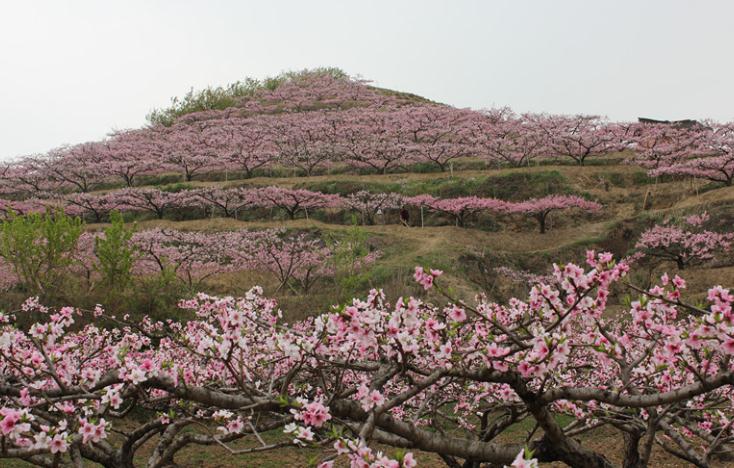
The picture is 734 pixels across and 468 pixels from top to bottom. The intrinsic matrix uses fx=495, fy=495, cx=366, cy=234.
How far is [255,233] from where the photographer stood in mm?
27938

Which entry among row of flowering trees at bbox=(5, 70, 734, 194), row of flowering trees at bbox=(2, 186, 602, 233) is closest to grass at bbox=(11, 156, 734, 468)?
row of flowering trees at bbox=(2, 186, 602, 233)

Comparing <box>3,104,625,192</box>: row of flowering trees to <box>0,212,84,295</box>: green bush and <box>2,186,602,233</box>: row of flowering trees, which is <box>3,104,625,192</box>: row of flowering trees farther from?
<box>0,212,84,295</box>: green bush

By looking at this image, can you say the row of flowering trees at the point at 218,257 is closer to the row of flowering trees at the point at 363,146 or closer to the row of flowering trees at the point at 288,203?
the row of flowering trees at the point at 288,203

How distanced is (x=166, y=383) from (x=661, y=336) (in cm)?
388

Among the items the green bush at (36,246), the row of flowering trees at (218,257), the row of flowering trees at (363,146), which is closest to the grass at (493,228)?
the row of flowering trees at (218,257)

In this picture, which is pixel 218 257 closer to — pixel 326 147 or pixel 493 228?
pixel 493 228

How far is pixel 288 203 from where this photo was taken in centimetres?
3297

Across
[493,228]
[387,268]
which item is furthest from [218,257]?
[493,228]

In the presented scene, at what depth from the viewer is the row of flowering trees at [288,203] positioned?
30359mm

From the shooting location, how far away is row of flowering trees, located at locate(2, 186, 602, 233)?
3036cm

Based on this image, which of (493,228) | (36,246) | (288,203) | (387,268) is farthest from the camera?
(288,203)

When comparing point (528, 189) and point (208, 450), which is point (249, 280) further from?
point (528, 189)

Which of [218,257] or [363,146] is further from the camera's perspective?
[363,146]

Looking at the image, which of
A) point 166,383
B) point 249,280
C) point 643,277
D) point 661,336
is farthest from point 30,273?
point 643,277
